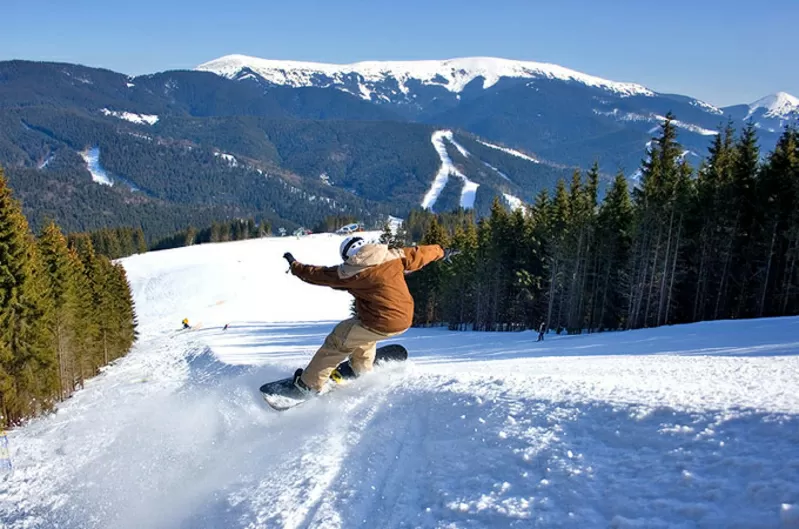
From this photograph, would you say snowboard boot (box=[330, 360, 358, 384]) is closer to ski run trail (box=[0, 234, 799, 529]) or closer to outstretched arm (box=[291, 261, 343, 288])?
ski run trail (box=[0, 234, 799, 529])

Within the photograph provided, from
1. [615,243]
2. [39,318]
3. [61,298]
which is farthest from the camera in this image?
[615,243]

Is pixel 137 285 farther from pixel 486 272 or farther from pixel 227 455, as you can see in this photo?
pixel 227 455

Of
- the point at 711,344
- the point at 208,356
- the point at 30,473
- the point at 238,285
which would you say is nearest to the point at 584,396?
the point at 30,473

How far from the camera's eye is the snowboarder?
7758 millimetres

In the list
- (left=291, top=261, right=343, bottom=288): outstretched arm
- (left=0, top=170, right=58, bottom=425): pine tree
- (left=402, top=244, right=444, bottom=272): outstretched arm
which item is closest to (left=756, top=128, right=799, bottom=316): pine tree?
(left=402, top=244, right=444, bottom=272): outstretched arm

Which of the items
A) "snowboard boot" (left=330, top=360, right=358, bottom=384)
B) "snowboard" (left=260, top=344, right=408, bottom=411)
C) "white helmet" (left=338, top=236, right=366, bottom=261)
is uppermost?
"white helmet" (left=338, top=236, right=366, bottom=261)

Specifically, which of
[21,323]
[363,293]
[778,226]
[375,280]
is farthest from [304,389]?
[778,226]

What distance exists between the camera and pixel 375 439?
6609 millimetres

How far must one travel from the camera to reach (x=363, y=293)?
7953 mm

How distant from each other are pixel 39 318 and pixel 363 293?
2358 cm

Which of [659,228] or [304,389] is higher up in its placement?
[659,228]

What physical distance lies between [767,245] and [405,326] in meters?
30.8

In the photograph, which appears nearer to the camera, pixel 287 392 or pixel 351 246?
pixel 351 246

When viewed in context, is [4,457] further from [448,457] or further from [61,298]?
[61,298]
